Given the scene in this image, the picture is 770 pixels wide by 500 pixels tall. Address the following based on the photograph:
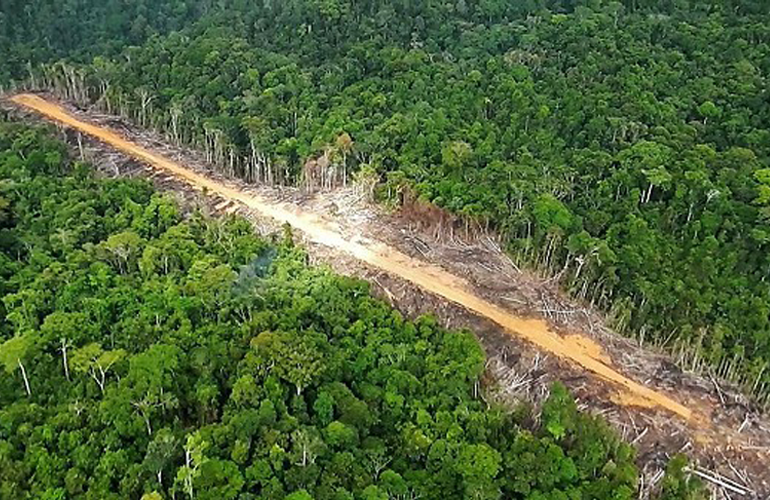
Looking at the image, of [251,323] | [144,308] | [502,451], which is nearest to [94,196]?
[144,308]

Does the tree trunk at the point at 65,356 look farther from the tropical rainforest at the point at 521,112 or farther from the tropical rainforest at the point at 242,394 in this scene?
the tropical rainforest at the point at 521,112

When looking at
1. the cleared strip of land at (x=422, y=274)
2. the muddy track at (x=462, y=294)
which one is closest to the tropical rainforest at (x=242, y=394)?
the muddy track at (x=462, y=294)

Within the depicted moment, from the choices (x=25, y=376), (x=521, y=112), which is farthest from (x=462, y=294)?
(x=25, y=376)

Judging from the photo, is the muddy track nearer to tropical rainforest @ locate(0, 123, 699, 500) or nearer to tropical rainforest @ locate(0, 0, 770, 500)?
tropical rainforest @ locate(0, 0, 770, 500)

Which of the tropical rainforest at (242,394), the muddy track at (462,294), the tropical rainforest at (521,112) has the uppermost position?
the tropical rainforest at (521,112)

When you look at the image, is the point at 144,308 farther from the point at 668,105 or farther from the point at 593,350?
the point at 668,105

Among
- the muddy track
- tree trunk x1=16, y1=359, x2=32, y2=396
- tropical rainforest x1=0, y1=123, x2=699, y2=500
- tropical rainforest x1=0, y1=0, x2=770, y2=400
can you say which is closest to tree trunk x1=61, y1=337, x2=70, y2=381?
tropical rainforest x1=0, y1=123, x2=699, y2=500
